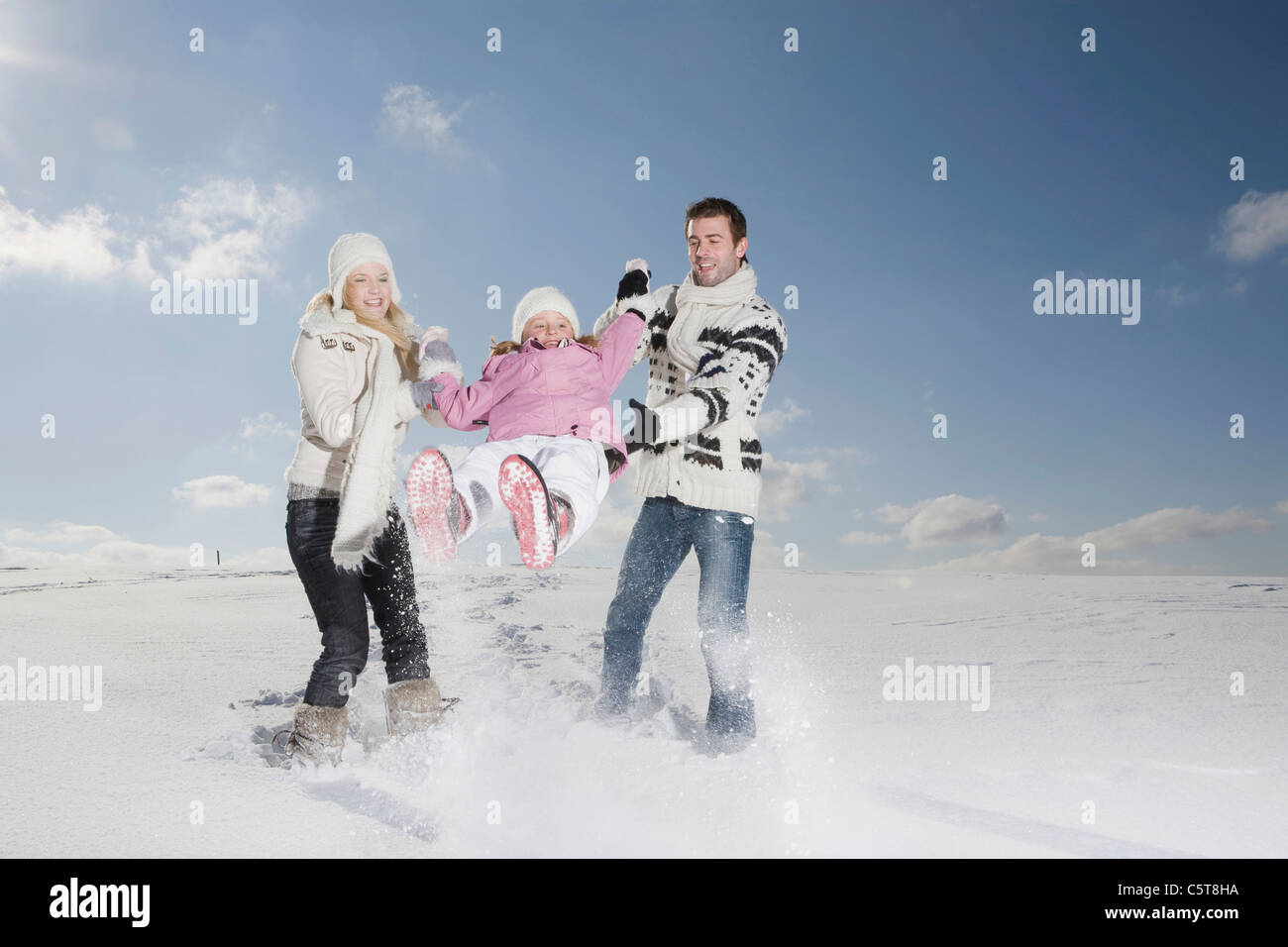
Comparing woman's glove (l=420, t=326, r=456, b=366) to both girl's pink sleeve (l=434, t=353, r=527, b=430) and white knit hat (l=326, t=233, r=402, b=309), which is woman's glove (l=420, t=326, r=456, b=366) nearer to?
girl's pink sleeve (l=434, t=353, r=527, b=430)

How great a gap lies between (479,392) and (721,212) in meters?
1.20

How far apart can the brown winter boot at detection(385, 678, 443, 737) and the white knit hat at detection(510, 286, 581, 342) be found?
1402mm

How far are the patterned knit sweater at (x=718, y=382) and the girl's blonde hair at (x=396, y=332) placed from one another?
741 mm

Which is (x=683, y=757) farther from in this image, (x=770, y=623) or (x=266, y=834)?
(x=266, y=834)

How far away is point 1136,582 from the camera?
10352mm

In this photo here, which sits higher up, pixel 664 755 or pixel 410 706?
pixel 410 706

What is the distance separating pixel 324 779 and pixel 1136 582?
1043cm

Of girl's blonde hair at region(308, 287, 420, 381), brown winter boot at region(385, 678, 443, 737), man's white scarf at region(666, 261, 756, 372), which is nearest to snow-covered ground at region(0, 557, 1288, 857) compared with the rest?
brown winter boot at region(385, 678, 443, 737)

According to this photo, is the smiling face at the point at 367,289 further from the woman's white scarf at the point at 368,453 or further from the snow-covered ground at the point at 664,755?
the snow-covered ground at the point at 664,755

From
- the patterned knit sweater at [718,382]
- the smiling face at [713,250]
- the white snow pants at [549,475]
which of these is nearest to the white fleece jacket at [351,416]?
the white snow pants at [549,475]

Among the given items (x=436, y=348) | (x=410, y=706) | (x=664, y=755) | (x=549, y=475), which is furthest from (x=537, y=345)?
(x=664, y=755)

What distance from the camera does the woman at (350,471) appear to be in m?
2.89

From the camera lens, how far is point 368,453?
288 cm

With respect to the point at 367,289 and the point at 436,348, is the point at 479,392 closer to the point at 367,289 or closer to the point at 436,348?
the point at 436,348
